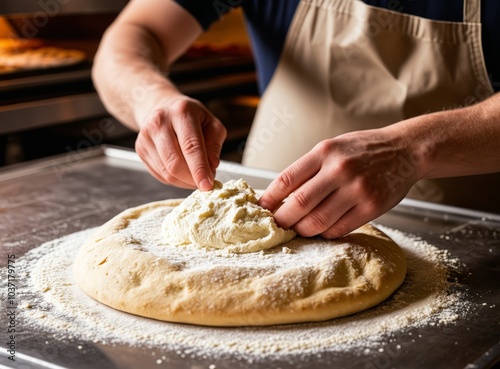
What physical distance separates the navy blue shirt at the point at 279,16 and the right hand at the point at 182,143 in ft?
2.09

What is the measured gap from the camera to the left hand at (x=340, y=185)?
129cm

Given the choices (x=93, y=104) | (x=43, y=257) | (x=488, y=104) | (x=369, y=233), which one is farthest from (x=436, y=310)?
(x=93, y=104)

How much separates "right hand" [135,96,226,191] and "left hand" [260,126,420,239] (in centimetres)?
21

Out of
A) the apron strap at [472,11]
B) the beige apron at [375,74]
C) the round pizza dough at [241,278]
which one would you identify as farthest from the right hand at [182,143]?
the apron strap at [472,11]

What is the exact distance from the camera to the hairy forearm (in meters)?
1.85

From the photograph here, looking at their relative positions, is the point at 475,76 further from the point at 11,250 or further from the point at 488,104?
the point at 11,250

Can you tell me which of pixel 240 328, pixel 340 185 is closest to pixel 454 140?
pixel 340 185

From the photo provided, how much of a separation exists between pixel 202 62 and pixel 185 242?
2.43m

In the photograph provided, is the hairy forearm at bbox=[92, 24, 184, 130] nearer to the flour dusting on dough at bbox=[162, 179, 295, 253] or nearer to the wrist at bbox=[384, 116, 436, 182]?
the flour dusting on dough at bbox=[162, 179, 295, 253]

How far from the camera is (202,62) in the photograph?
367 centimetres

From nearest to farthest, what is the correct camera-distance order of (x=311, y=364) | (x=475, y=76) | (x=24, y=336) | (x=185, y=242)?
(x=311, y=364) → (x=24, y=336) → (x=185, y=242) → (x=475, y=76)

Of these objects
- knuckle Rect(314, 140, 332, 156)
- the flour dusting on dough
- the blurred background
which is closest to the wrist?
knuckle Rect(314, 140, 332, 156)

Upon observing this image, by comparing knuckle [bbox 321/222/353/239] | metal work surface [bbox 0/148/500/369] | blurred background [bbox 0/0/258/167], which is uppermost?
knuckle [bbox 321/222/353/239]

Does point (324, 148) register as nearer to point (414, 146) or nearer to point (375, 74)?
point (414, 146)
